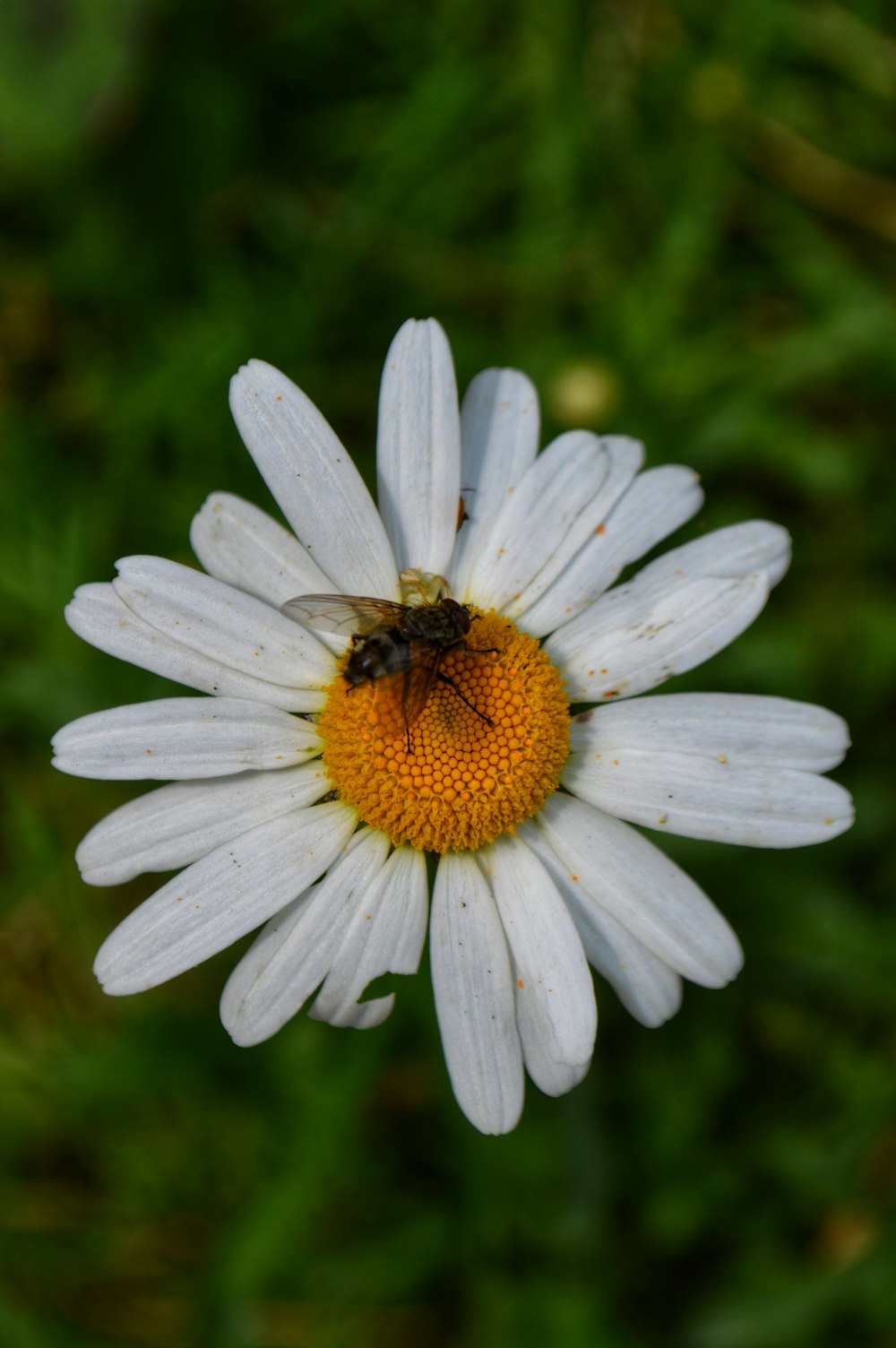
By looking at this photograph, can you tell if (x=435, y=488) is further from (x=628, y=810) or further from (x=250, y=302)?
(x=250, y=302)

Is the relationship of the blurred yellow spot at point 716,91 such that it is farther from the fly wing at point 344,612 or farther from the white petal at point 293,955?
the white petal at point 293,955

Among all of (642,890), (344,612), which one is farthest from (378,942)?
(344,612)

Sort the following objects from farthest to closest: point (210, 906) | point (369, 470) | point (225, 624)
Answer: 1. point (369, 470)
2. point (225, 624)
3. point (210, 906)

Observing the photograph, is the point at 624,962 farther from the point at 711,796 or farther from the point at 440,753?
the point at 440,753

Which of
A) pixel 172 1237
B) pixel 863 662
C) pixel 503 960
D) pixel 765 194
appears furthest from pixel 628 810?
pixel 765 194

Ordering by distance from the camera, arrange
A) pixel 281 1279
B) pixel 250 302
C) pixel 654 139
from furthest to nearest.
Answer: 1. pixel 654 139
2. pixel 250 302
3. pixel 281 1279

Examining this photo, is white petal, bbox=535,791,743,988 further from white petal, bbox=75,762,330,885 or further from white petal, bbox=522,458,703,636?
white petal, bbox=75,762,330,885

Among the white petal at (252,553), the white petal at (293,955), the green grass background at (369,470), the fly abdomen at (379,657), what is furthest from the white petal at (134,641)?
the green grass background at (369,470)
